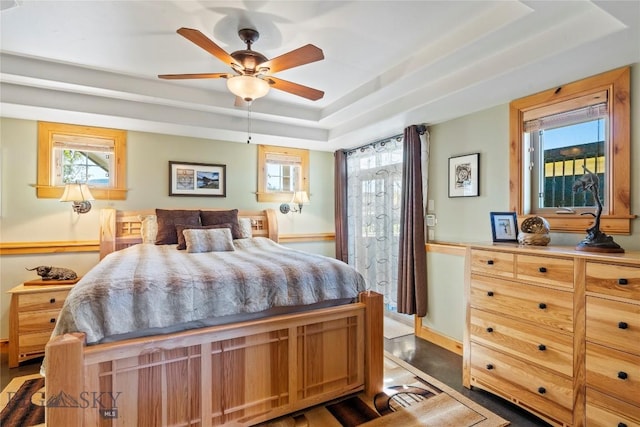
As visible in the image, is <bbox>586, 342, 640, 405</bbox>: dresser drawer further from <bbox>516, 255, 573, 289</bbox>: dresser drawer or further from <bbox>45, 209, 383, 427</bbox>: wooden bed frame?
<bbox>45, 209, 383, 427</bbox>: wooden bed frame

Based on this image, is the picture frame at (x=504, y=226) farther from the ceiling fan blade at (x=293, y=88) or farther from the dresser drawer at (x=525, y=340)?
the ceiling fan blade at (x=293, y=88)

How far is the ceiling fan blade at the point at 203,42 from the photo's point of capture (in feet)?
5.63

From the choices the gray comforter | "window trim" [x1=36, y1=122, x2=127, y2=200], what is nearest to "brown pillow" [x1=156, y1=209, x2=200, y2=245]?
"window trim" [x1=36, y1=122, x2=127, y2=200]

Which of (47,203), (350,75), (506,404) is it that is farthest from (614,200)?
(47,203)

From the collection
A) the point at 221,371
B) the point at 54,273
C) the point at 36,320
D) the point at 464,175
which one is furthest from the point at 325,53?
the point at 36,320

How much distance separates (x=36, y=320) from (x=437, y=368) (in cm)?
350

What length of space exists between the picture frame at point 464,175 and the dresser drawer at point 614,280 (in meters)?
1.30

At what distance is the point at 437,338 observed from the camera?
10.4 feet

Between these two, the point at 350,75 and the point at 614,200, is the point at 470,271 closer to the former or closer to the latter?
the point at 614,200

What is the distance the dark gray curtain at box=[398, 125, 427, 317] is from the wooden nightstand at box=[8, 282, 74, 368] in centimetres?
326

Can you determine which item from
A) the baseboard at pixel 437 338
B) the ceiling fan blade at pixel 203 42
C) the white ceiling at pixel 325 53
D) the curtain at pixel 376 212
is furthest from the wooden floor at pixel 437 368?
the ceiling fan blade at pixel 203 42

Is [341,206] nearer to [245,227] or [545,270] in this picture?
[245,227]

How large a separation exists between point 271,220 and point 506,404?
3.08 meters

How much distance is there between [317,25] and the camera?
7.01ft
